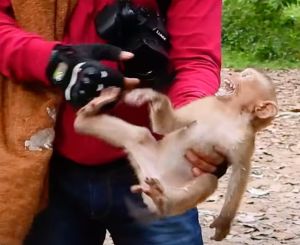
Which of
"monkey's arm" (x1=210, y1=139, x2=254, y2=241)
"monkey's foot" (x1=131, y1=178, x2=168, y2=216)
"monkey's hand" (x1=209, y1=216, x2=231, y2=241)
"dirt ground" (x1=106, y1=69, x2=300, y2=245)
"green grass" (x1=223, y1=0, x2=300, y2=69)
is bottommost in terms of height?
"green grass" (x1=223, y1=0, x2=300, y2=69)

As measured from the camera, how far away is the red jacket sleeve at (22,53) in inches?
110

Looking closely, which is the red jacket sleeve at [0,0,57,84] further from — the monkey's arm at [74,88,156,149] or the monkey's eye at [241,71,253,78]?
the monkey's eye at [241,71,253,78]

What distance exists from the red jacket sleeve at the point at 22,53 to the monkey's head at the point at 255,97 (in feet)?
1.84

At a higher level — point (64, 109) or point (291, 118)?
point (64, 109)

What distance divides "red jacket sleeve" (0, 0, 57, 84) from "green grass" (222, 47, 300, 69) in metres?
9.20

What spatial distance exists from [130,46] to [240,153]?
0.51 m

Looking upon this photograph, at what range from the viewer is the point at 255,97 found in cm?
270

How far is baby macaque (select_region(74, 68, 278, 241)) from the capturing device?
104 inches

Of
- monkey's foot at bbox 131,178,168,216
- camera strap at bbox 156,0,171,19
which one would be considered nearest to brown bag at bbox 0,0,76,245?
camera strap at bbox 156,0,171,19

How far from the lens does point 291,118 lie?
9000 mm

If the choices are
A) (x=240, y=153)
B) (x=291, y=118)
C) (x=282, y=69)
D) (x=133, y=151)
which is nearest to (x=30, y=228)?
(x=133, y=151)

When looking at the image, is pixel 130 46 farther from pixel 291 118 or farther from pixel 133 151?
pixel 291 118

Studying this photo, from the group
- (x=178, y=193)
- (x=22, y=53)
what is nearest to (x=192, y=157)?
(x=178, y=193)

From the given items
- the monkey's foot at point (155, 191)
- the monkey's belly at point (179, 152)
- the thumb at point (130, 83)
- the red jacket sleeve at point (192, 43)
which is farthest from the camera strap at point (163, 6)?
the monkey's foot at point (155, 191)
